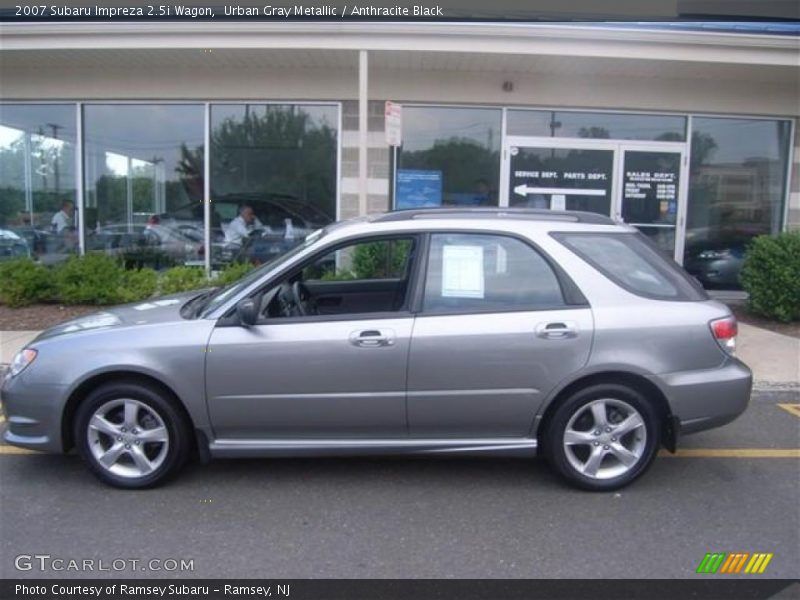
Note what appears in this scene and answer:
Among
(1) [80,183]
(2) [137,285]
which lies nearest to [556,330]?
(2) [137,285]

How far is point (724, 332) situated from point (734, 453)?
1.21 metres

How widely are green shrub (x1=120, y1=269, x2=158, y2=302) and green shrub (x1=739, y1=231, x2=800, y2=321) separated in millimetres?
8496

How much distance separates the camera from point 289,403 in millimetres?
3797

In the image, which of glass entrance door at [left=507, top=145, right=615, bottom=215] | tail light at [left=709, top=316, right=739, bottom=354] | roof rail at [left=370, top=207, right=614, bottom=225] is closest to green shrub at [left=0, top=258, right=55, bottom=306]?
roof rail at [left=370, top=207, right=614, bottom=225]

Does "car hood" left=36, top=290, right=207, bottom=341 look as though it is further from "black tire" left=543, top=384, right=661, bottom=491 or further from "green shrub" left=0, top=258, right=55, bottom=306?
"green shrub" left=0, top=258, right=55, bottom=306

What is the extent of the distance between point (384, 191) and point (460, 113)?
5.65ft

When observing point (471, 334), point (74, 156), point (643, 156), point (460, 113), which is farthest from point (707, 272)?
point (74, 156)

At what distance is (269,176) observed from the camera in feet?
34.8

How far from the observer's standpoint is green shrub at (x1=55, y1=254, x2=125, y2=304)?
9000mm

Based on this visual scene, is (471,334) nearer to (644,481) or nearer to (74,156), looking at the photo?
(644,481)

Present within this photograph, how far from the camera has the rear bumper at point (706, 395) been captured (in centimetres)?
386

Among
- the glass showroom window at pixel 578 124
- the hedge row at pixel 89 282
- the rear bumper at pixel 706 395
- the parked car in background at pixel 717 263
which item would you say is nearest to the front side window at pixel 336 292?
the rear bumper at pixel 706 395

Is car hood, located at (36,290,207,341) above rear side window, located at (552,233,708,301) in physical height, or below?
below

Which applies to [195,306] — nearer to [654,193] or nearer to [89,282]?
[89,282]
